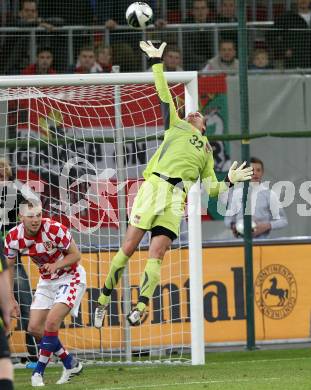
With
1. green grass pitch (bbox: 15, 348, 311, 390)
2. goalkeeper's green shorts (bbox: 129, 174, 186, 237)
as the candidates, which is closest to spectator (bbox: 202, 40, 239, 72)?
green grass pitch (bbox: 15, 348, 311, 390)

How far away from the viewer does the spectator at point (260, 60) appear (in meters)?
15.3

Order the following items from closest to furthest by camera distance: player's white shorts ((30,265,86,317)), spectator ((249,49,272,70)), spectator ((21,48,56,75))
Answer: player's white shorts ((30,265,86,317))
spectator ((21,48,56,75))
spectator ((249,49,272,70))

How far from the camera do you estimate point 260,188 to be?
1314 cm

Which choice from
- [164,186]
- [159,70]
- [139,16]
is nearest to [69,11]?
[139,16]

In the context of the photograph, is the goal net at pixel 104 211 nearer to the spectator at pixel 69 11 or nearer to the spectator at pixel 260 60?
the spectator at pixel 69 11

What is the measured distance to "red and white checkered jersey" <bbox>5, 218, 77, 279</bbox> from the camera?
10.4 meters

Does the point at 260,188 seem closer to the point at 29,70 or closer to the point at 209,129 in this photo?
the point at 209,129

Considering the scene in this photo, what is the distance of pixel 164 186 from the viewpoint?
1045 centimetres

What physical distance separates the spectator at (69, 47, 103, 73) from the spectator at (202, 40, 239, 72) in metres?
1.57

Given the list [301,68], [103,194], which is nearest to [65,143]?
[103,194]

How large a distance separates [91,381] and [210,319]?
2637mm

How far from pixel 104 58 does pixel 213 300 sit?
14.2 ft

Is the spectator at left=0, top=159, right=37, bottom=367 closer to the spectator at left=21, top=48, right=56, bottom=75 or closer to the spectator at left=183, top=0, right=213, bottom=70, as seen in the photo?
the spectator at left=21, top=48, right=56, bottom=75

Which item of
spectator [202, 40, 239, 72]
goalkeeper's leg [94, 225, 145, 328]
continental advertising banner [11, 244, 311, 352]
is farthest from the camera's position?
spectator [202, 40, 239, 72]
